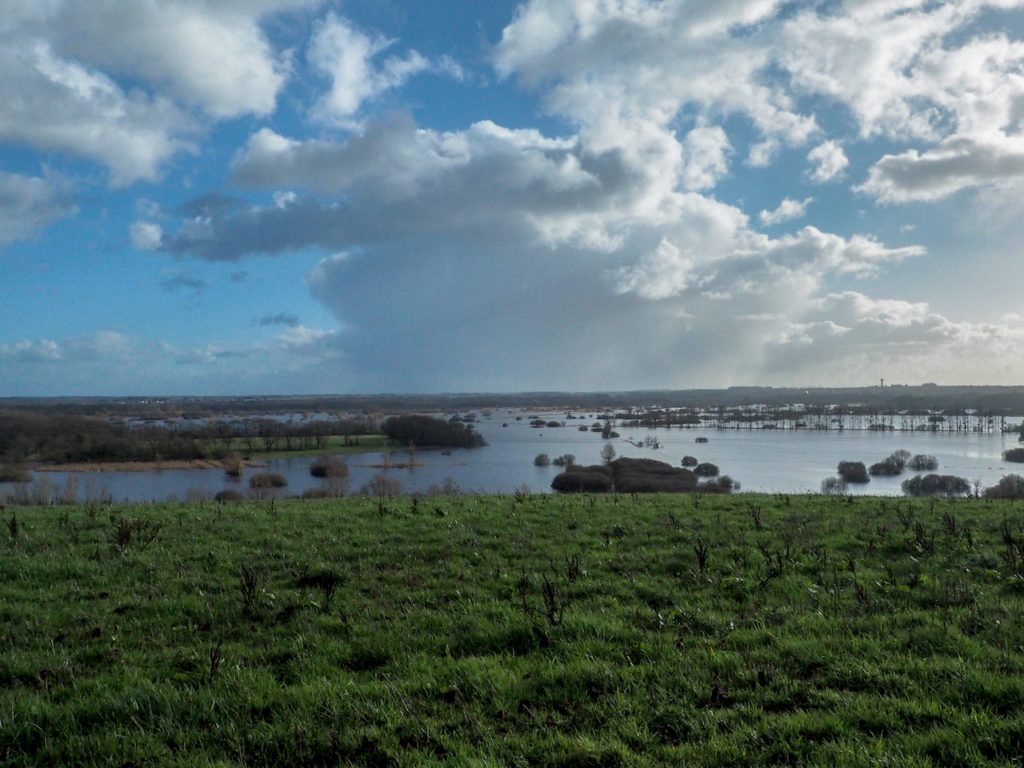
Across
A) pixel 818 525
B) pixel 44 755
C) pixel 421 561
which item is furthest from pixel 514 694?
pixel 818 525

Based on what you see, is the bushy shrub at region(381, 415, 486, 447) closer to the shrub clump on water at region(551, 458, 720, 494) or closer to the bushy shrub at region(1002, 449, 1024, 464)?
the shrub clump on water at region(551, 458, 720, 494)

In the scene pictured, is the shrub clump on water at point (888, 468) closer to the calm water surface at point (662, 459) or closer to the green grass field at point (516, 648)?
the calm water surface at point (662, 459)

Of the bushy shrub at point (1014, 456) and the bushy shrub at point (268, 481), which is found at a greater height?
the bushy shrub at point (1014, 456)

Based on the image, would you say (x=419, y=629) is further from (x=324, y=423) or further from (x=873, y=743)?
(x=324, y=423)

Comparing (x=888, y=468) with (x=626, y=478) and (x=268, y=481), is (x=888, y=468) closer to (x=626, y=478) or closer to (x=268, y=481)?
(x=626, y=478)

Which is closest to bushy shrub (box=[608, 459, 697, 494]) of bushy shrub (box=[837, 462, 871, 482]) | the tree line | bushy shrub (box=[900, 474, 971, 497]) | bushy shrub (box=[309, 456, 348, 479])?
bushy shrub (box=[837, 462, 871, 482])

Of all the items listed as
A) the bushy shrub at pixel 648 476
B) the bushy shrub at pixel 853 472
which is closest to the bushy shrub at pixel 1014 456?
the bushy shrub at pixel 853 472
